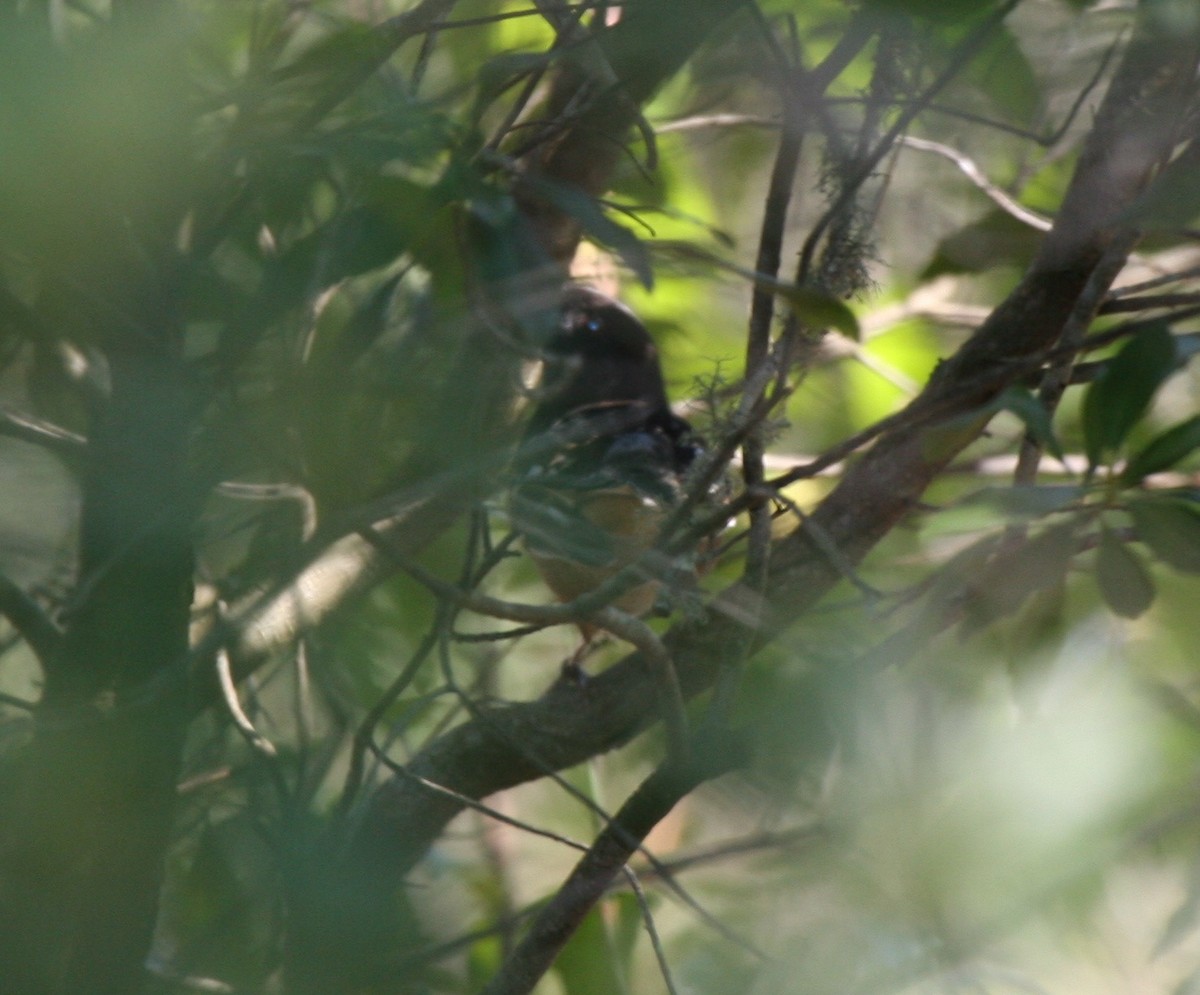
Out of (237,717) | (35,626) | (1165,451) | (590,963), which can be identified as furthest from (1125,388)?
(590,963)

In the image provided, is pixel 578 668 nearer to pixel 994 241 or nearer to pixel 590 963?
pixel 590 963

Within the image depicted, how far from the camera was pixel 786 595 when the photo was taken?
1.21 metres

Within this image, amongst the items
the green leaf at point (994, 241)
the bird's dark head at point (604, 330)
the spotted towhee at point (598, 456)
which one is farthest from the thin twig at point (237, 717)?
the green leaf at point (994, 241)

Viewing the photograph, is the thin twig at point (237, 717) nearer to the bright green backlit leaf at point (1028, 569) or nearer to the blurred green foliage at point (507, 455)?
the blurred green foliage at point (507, 455)

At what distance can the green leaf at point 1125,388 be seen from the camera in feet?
2.14

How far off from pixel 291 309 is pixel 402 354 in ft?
0.21

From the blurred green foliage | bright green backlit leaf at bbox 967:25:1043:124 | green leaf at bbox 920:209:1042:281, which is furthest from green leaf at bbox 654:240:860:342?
green leaf at bbox 920:209:1042:281

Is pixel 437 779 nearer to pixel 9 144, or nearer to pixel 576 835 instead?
pixel 576 835

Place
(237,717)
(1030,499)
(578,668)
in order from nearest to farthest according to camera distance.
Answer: (1030,499) < (237,717) < (578,668)

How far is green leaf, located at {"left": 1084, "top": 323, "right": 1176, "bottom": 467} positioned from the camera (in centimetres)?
65

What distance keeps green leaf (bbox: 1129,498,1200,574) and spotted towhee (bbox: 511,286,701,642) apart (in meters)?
0.30

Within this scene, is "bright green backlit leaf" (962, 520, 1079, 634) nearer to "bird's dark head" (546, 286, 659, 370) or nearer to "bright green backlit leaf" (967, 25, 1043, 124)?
"bright green backlit leaf" (967, 25, 1043, 124)

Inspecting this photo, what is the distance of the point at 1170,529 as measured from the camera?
0.64 m

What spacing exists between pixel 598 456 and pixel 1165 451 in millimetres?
630
